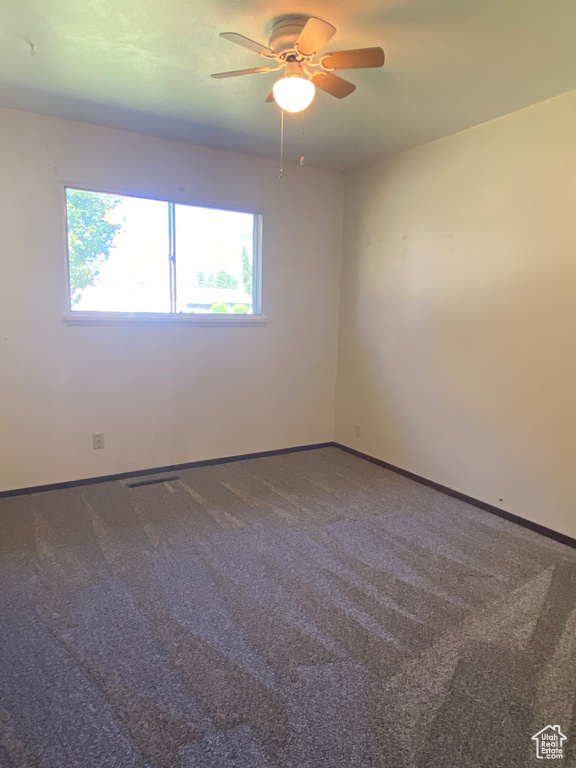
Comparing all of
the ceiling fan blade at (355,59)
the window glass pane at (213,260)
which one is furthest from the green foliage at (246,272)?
the ceiling fan blade at (355,59)

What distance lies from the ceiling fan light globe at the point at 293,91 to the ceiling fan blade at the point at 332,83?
13 cm

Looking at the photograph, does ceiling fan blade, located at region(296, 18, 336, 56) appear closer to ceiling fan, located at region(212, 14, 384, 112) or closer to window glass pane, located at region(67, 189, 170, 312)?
ceiling fan, located at region(212, 14, 384, 112)

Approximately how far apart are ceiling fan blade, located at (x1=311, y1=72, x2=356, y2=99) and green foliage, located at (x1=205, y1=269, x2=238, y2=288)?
1934 millimetres

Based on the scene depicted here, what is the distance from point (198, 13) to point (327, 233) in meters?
2.52

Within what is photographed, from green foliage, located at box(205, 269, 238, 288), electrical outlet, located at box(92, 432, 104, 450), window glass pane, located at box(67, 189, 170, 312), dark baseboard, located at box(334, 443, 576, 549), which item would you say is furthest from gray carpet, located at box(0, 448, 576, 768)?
green foliage, located at box(205, 269, 238, 288)

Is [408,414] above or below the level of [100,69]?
below

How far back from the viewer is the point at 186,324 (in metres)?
A: 3.72

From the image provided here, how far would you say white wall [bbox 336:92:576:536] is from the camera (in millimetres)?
2662

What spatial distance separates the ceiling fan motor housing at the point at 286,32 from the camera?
6.35 feet

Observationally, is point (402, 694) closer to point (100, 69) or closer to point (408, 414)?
point (408, 414)

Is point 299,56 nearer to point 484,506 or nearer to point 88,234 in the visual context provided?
point 88,234

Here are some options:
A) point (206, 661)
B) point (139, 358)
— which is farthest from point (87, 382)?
point (206, 661)

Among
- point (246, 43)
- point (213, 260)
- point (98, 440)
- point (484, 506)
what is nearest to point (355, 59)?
point (246, 43)

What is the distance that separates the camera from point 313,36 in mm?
1819
